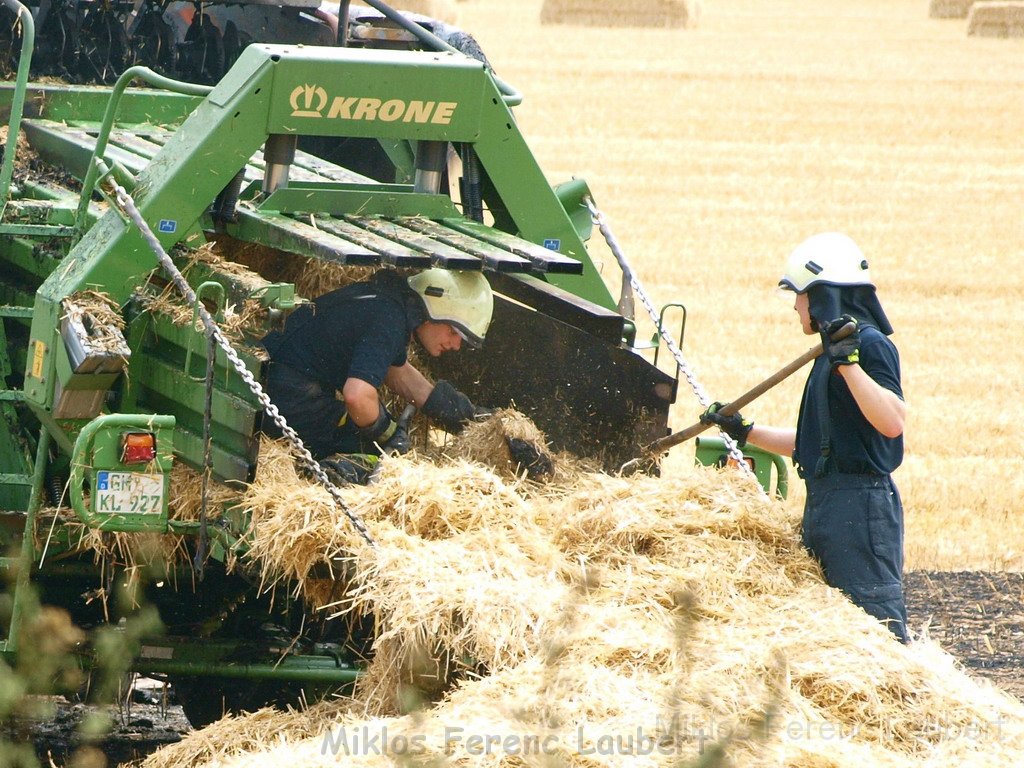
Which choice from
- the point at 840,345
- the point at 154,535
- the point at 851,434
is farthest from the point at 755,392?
the point at 154,535

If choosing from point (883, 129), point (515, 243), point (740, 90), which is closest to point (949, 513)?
point (515, 243)

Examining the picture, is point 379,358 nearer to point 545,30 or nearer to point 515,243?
point 515,243

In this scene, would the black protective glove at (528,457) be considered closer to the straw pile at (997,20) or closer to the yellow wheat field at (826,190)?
the yellow wheat field at (826,190)

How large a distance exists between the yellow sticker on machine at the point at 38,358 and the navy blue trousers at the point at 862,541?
97.5 inches

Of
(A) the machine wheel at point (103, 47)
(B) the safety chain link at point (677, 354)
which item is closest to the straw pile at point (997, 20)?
(A) the machine wheel at point (103, 47)

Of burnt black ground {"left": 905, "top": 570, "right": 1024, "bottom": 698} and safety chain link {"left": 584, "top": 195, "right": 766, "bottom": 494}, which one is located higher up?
safety chain link {"left": 584, "top": 195, "right": 766, "bottom": 494}

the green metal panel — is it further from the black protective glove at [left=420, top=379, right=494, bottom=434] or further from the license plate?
the black protective glove at [left=420, top=379, right=494, bottom=434]

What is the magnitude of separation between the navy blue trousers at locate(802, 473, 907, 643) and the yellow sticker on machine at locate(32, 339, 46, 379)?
2.48m

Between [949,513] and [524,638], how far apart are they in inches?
200

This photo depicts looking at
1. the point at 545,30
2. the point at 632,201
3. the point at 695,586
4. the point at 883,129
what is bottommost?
the point at 695,586

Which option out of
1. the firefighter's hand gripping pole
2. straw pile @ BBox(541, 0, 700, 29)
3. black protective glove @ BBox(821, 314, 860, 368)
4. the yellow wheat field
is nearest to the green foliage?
the firefighter's hand gripping pole

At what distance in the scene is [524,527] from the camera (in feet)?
17.7

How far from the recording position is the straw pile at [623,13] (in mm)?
34500

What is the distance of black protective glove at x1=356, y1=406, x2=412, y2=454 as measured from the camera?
6.11 meters
